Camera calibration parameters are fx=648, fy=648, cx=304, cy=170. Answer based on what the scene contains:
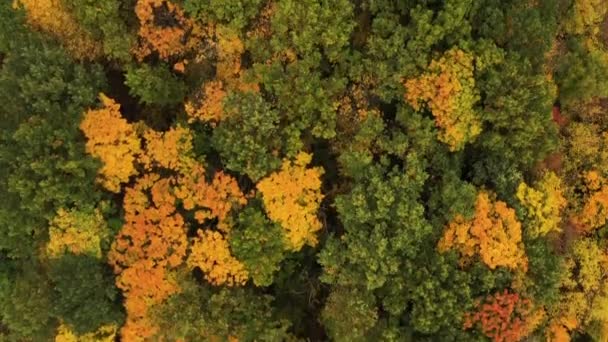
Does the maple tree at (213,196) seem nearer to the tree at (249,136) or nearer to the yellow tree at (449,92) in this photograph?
the tree at (249,136)

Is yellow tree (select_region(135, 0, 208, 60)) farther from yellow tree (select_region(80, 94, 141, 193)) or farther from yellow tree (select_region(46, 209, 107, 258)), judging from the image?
yellow tree (select_region(46, 209, 107, 258))

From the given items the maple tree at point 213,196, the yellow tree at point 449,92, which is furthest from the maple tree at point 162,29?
the yellow tree at point 449,92

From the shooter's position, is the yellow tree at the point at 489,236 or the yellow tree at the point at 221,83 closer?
the yellow tree at the point at 489,236

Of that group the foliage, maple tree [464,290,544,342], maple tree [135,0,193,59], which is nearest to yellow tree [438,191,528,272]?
maple tree [464,290,544,342]

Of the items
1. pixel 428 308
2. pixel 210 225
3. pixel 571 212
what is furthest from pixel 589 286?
pixel 210 225

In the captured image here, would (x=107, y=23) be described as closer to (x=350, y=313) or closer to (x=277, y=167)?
(x=277, y=167)
